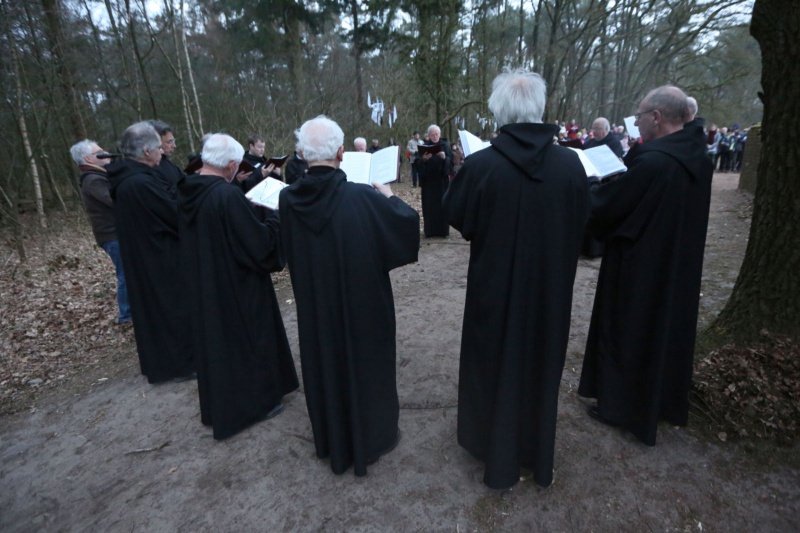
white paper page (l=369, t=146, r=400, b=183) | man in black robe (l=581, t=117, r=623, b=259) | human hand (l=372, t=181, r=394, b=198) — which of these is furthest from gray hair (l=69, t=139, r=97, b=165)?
man in black robe (l=581, t=117, r=623, b=259)

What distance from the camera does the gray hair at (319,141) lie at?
247 centimetres

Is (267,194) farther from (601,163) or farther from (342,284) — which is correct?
(601,163)

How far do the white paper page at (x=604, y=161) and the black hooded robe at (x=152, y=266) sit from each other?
3.62 m

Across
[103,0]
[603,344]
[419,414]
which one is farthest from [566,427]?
[103,0]

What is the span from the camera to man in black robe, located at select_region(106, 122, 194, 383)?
3943mm

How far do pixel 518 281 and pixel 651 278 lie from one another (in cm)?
112

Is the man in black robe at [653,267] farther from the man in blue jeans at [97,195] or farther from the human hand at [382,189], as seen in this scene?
the man in blue jeans at [97,195]

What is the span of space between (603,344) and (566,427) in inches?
26.3

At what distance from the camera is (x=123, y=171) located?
3.95m

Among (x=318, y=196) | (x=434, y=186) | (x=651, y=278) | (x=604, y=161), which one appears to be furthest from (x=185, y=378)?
(x=434, y=186)

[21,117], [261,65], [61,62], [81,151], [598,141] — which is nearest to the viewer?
[81,151]

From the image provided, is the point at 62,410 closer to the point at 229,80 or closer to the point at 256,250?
the point at 256,250

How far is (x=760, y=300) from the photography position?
10.6ft

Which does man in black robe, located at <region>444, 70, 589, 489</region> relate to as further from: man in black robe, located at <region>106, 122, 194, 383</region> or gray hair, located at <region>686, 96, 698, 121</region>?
man in black robe, located at <region>106, 122, 194, 383</region>
